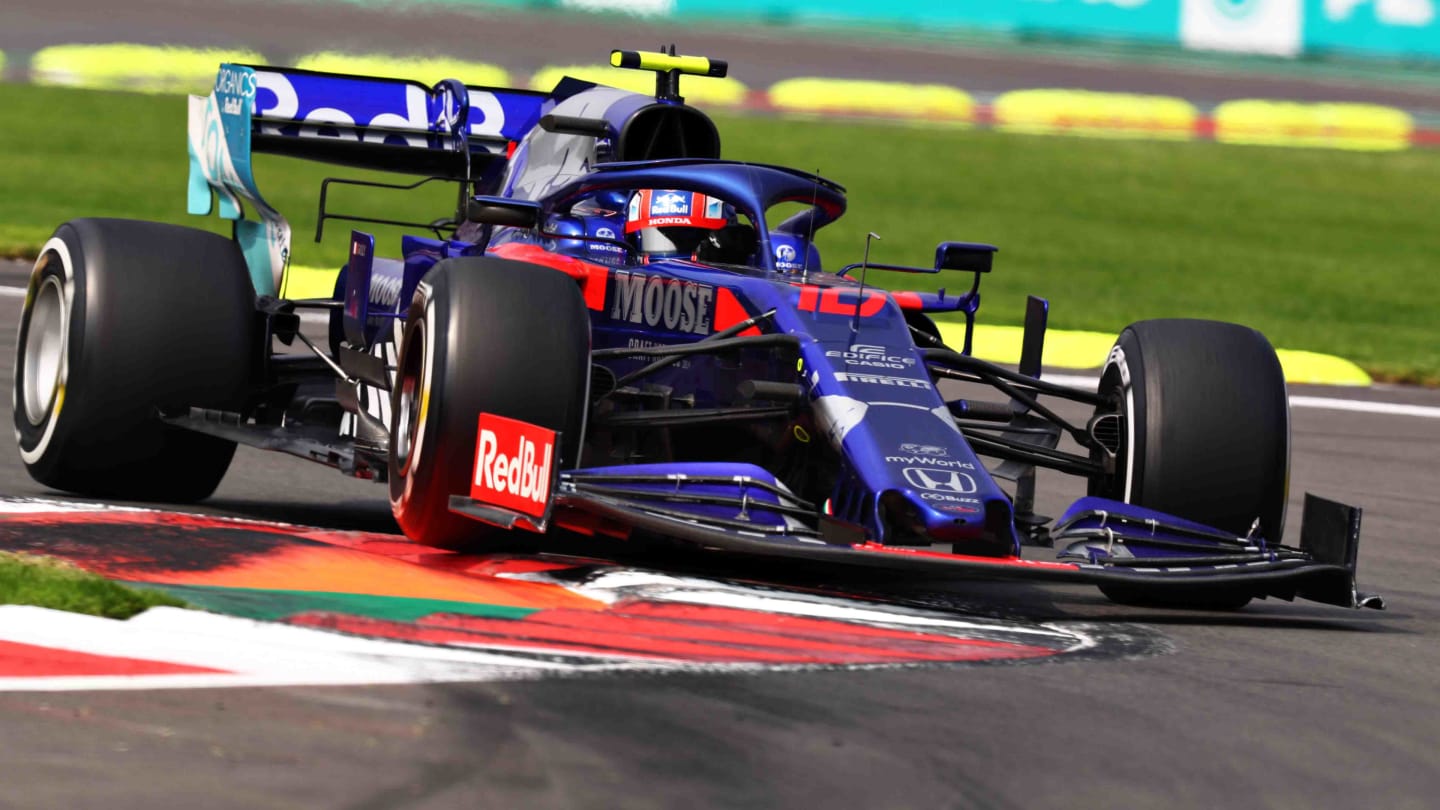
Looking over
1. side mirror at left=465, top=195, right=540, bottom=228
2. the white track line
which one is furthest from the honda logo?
the white track line

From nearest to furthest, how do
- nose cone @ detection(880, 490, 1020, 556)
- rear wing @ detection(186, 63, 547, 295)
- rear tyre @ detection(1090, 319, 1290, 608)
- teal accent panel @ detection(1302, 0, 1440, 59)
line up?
nose cone @ detection(880, 490, 1020, 556), rear tyre @ detection(1090, 319, 1290, 608), rear wing @ detection(186, 63, 547, 295), teal accent panel @ detection(1302, 0, 1440, 59)

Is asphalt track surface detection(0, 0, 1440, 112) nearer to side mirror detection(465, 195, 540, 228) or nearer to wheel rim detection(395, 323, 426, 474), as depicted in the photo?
side mirror detection(465, 195, 540, 228)

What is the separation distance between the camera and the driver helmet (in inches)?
310

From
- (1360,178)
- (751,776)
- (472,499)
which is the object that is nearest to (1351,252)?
(1360,178)

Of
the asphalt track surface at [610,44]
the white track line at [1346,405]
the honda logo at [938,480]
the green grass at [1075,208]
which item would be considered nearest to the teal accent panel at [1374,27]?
the asphalt track surface at [610,44]

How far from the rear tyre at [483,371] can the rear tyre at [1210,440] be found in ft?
5.97

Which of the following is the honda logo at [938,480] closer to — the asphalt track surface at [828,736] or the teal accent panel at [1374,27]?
the asphalt track surface at [828,736]

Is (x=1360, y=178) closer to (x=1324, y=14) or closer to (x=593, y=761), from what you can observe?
(x=1324, y=14)

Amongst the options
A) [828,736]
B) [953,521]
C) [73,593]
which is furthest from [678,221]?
[828,736]

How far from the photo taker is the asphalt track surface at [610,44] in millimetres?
28656

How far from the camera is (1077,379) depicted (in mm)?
13609

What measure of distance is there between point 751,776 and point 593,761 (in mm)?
302

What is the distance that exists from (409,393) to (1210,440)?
8.17 ft

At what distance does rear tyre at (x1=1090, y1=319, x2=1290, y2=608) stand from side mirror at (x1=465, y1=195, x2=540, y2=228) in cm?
202
